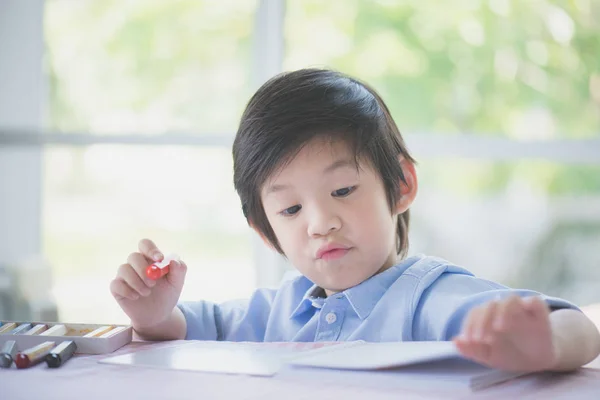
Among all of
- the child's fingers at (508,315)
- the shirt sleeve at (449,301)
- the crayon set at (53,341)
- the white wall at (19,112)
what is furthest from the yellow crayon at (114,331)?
the white wall at (19,112)

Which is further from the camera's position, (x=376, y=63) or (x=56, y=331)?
(x=376, y=63)

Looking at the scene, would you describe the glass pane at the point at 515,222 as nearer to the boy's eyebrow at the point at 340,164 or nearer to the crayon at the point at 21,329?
the boy's eyebrow at the point at 340,164

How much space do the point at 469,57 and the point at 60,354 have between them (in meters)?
1.85

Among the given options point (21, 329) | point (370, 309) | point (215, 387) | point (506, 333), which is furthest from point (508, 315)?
point (21, 329)

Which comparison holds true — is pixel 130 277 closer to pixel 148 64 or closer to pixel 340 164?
pixel 340 164

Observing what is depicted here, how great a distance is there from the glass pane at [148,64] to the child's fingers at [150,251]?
1491 mm

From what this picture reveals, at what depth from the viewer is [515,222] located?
246 cm

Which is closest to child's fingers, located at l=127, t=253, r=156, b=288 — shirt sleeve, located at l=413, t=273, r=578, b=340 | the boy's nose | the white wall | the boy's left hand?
the boy's nose

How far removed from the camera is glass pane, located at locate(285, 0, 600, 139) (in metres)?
2.34

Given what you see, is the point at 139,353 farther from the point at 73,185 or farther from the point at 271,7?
the point at 73,185

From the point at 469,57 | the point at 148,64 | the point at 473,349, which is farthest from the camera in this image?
the point at 148,64

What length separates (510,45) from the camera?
2369mm

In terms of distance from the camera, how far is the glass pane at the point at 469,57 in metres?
2.34

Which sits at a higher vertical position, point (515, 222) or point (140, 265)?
point (140, 265)
